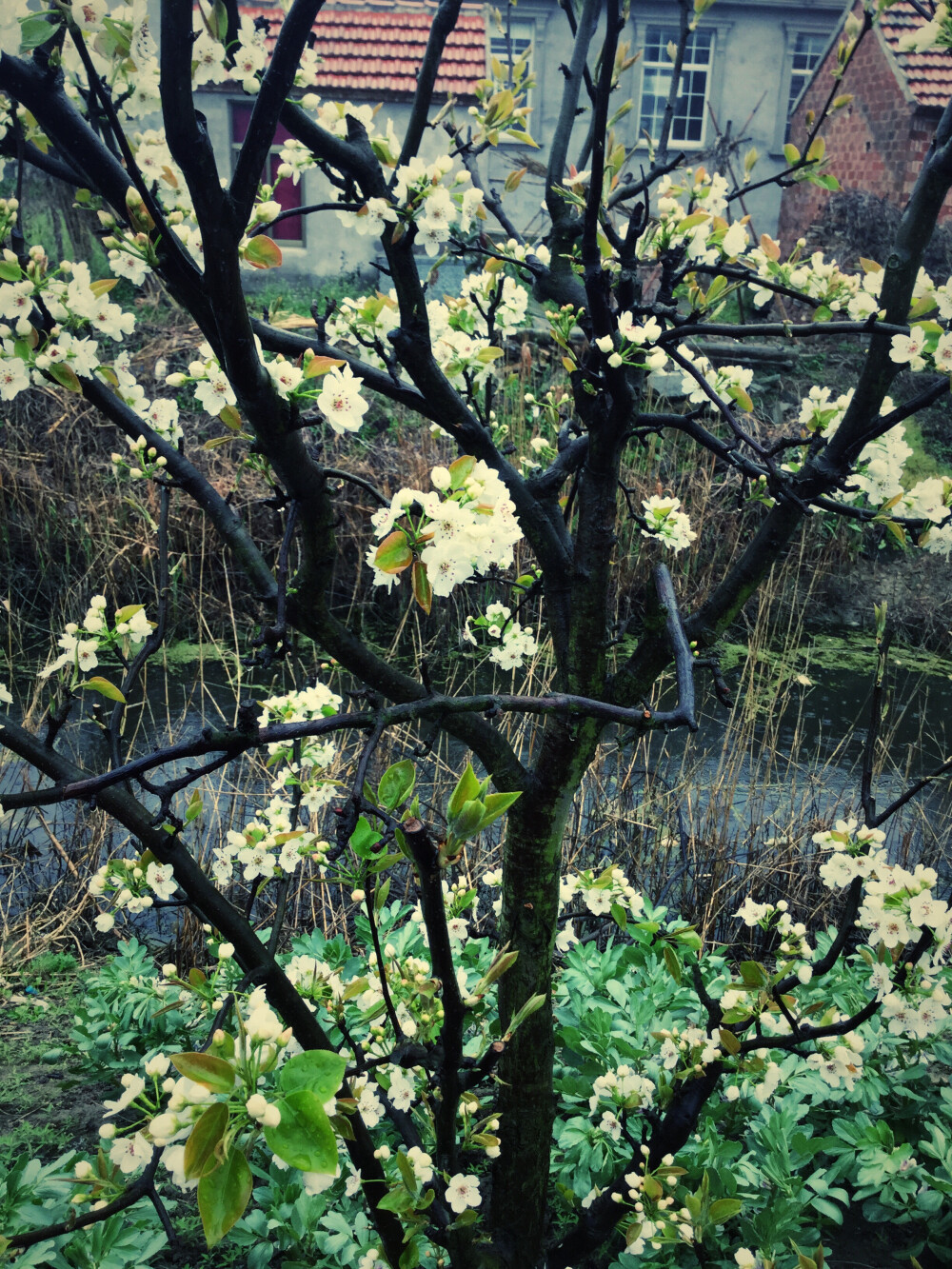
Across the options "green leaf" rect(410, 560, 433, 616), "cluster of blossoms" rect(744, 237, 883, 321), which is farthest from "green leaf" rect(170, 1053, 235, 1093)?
"cluster of blossoms" rect(744, 237, 883, 321)

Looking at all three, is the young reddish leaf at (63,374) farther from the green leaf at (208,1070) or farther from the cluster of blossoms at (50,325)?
the green leaf at (208,1070)

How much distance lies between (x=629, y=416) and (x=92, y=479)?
4.70 m

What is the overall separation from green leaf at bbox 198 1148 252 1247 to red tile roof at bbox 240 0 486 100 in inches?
427

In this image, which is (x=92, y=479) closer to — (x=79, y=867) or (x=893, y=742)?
(x=79, y=867)

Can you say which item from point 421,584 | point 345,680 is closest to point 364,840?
point 421,584

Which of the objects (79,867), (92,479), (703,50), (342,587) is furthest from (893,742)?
(703,50)

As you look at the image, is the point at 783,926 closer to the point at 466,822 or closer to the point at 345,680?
the point at 466,822

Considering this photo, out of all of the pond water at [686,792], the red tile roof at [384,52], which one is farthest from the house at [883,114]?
the pond water at [686,792]

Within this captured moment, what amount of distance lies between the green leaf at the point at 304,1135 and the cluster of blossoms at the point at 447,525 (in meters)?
0.37

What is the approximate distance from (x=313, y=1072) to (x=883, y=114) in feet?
40.1

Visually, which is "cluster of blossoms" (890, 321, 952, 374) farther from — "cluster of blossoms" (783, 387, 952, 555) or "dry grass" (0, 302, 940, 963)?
"dry grass" (0, 302, 940, 963)

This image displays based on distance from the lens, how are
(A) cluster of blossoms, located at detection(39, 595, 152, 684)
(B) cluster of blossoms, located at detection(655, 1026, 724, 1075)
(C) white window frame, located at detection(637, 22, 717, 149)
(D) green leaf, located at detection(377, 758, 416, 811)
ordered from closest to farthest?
(D) green leaf, located at detection(377, 758, 416, 811) → (A) cluster of blossoms, located at detection(39, 595, 152, 684) → (B) cluster of blossoms, located at detection(655, 1026, 724, 1075) → (C) white window frame, located at detection(637, 22, 717, 149)

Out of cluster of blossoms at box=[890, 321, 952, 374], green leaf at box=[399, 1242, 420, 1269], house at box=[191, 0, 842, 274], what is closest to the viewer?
green leaf at box=[399, 1242, 420, 1269]

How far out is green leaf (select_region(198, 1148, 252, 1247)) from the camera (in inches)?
19.1
